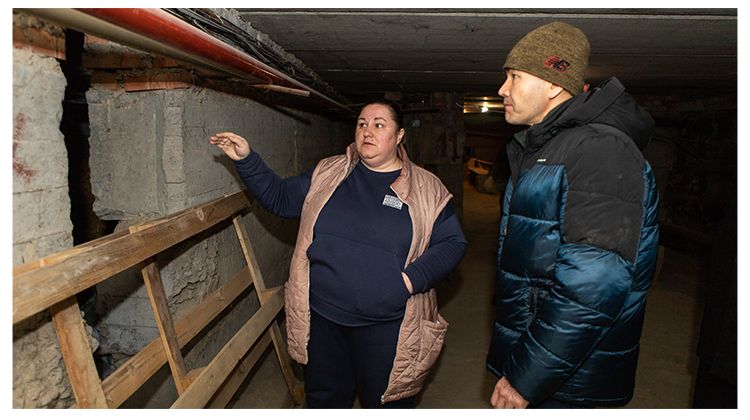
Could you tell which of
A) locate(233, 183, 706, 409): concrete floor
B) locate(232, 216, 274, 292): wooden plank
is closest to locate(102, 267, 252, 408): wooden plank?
locate(232, 216, 274, 292): wooden plank

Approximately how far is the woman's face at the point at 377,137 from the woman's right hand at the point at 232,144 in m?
0.53

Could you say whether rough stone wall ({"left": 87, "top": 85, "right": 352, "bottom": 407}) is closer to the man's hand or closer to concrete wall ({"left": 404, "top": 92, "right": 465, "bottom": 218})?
the man's hand

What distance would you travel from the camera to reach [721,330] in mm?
1773

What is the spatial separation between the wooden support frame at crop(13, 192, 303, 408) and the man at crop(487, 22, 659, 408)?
4.03 ft

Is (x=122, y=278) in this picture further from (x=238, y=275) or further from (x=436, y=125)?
(x=436, y=125)

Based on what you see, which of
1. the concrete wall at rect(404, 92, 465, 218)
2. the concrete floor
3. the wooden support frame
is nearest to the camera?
the wooden support frame

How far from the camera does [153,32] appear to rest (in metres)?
1.19

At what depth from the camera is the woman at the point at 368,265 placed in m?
1.97

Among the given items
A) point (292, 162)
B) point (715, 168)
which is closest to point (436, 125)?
point (292, 162)

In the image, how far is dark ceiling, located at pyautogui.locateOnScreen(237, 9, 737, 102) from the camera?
2125 mm

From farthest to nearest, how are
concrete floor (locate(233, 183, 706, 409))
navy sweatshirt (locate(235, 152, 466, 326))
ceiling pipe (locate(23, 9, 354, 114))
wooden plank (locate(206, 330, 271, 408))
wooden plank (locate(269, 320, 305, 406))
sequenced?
1. concrete floor (locate(233, 183, 706, 409))
2. wooden plank (locate(269, 320, 305, 406))
3. wooden plank (locate(206, 330, 271, 408))
4. navy sweatshirt (locate(235, 152, 466, 326))
5. ceiling pipe (locate(23, 9, 354, 114))

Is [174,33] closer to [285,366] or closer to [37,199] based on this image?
[37,199]

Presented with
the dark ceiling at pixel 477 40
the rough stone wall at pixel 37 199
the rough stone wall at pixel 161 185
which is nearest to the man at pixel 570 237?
the dark ceiling at pixel 477 40

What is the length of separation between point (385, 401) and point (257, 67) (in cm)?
160
